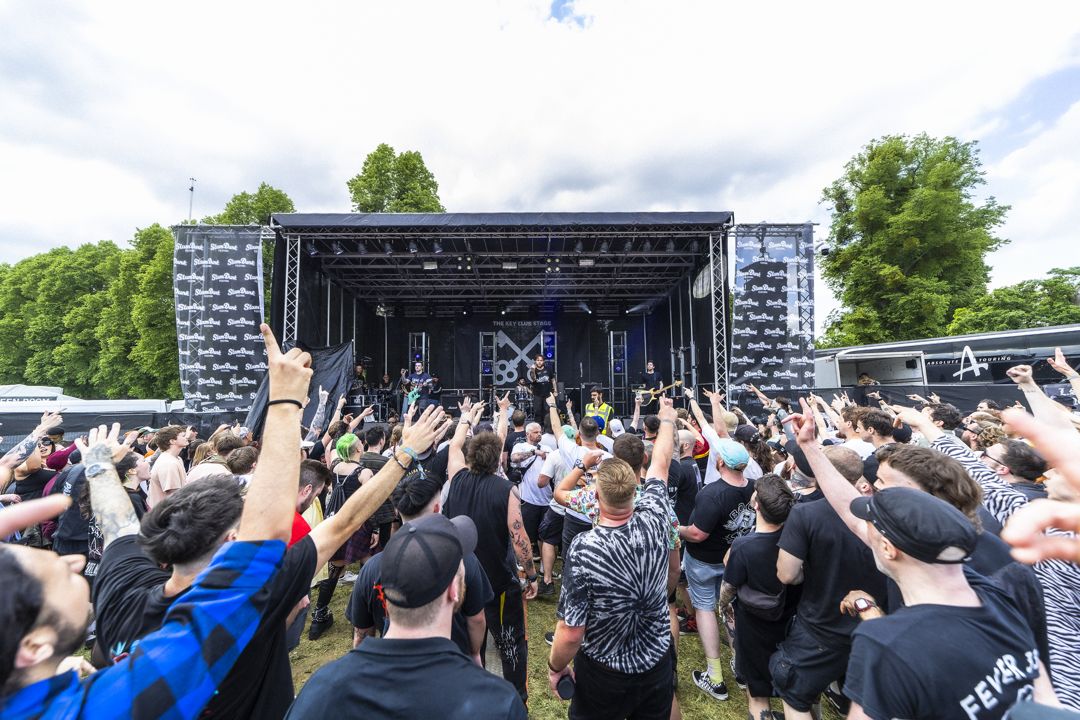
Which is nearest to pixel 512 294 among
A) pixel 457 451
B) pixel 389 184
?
pixel 389 184

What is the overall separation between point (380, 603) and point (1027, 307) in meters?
26.1

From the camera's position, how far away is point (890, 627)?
1197 mm

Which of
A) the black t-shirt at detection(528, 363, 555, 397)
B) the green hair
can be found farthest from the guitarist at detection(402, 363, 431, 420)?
the green hair

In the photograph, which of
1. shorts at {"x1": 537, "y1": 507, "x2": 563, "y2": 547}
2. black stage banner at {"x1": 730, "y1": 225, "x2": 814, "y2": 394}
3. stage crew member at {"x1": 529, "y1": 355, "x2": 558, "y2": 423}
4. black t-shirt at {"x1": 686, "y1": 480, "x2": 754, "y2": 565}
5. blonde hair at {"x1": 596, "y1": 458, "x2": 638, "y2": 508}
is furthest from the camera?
stage crew member at {"x1": 529, "y1": 355, "x2": 558, "y2": 423}

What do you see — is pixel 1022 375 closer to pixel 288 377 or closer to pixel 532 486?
pixel 532 486

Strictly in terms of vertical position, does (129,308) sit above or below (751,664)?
above

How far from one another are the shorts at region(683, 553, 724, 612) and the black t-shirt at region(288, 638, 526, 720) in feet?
8.04

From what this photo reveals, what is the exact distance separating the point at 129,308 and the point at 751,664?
2883 cm

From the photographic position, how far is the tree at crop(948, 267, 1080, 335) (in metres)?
17.2

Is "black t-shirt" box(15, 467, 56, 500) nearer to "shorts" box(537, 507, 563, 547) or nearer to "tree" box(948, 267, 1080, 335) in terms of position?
"shorts" box(537, 507, 563, 547)

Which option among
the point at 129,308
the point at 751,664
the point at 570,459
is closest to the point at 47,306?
the point at 129,308

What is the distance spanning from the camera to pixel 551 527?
4117 millimetres

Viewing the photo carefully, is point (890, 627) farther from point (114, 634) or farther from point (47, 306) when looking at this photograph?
point (47, 306)

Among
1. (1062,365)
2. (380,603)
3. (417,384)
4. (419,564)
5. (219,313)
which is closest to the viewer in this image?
(419,564)
